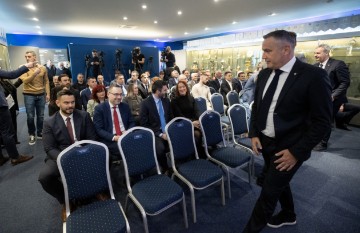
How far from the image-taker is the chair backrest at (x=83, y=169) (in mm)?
1571

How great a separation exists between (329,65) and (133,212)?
3.77 metres

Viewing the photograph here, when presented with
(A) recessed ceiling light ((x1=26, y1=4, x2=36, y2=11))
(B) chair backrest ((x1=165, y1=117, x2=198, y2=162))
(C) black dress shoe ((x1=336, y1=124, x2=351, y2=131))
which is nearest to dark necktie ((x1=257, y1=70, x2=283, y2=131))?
(B) chair backrest ((x1=165, y1=117, x2=198, y2=162))

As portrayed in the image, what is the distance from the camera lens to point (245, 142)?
2797mm

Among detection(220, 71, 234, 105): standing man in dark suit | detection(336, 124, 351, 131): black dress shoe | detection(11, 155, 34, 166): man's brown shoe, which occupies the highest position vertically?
detection(220, 71, 234, 105): standing man in dark suit

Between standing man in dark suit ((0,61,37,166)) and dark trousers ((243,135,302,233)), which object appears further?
standing man in dark suit ((0,61,37,166))

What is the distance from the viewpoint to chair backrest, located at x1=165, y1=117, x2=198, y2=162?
87.7 inches

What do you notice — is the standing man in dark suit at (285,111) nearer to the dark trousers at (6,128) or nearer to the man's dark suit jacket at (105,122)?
the man's dark suit jacket at (105,122)

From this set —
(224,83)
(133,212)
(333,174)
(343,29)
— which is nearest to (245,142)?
(333,174)

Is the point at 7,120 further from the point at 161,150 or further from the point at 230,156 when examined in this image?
the point at 230,156

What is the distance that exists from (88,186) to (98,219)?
330 millimetres

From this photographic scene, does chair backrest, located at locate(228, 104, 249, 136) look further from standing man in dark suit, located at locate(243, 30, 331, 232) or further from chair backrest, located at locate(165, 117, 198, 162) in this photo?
standing man in dark suit, located at locate(243, 30, 331, 232)

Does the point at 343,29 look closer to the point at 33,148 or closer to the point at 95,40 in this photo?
the point at 33,148

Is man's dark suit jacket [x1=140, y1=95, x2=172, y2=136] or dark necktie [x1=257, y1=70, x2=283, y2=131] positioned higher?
dark necktie [x1=257, y1=70, x2=283, y2=131]

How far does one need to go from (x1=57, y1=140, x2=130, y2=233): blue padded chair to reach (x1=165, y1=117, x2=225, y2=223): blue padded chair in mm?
710
